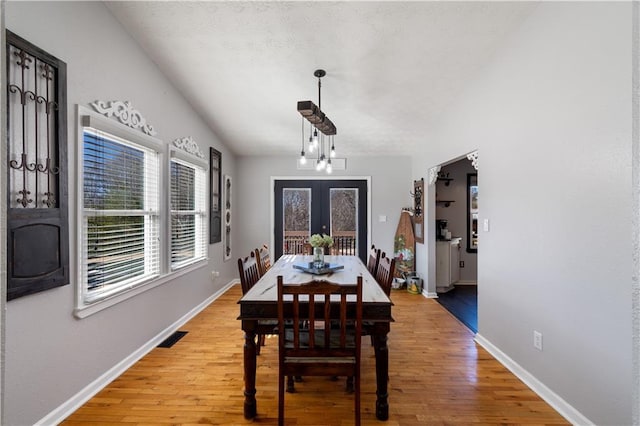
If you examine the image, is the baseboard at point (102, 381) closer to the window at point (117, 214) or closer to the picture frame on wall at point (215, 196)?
the window at point (117, 214)

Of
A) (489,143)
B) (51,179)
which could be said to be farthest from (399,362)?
(51,179)

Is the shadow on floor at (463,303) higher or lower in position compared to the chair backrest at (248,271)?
lower

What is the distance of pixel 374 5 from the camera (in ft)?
7.18

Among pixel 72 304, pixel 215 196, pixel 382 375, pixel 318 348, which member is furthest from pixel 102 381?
pixel 215 196

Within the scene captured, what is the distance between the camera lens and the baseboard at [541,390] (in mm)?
1757

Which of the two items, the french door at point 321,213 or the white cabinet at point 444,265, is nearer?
the white cabinet at point 444,265

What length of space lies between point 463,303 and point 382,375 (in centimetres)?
287

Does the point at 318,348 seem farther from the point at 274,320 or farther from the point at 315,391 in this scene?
the point at 315,391

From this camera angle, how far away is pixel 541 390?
2.02m

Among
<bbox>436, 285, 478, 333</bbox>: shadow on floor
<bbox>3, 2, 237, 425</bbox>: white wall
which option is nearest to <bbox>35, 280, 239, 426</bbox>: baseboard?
<bbox>3, 2, 237, 425</bbox>: white wall

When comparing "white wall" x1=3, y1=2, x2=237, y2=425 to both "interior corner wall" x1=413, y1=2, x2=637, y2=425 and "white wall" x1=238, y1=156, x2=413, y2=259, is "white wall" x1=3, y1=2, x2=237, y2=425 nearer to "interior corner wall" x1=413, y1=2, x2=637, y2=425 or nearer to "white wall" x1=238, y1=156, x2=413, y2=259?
"white wall" x1=238, y1=156, x2=413, y2=259

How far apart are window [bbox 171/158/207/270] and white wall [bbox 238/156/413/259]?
1.35m

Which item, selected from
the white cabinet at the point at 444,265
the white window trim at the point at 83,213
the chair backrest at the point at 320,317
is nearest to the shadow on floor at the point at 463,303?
the white cabinet at the point at 444,265

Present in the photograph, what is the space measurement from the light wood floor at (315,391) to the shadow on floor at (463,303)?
578mm
